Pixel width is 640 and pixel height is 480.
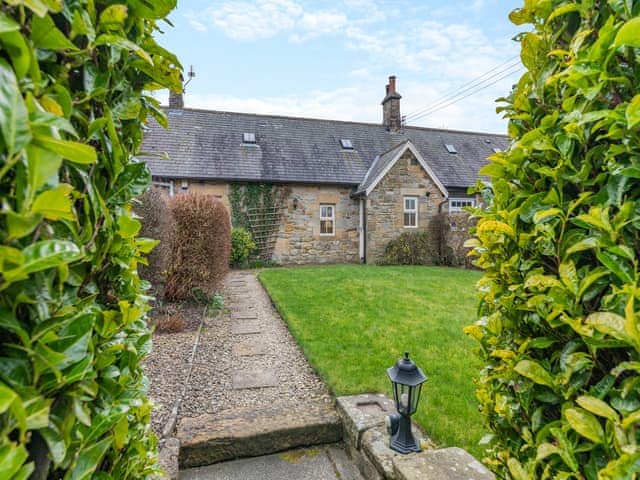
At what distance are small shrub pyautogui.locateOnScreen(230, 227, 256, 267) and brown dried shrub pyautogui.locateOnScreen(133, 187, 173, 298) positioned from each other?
696 centimetres

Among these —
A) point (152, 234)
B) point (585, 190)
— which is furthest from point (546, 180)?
point (152, 234)

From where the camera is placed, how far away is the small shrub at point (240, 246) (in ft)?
40.8

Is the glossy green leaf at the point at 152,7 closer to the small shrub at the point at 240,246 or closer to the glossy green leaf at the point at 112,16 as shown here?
the glossy green leaf at the point at 112,16

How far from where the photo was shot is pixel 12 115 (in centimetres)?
50

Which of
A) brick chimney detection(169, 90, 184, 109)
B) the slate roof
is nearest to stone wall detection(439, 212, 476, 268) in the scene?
the slate roof

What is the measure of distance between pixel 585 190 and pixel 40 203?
1.51m

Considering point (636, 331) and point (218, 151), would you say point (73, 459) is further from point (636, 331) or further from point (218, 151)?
point (218, 151)

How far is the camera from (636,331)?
810 millimetres

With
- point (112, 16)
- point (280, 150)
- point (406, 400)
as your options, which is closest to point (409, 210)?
point (280, 150)

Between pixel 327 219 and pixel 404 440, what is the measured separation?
493 inches

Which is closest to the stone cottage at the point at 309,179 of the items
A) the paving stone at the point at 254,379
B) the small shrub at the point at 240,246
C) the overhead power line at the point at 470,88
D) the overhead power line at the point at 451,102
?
the small shrub at the point at 240,246

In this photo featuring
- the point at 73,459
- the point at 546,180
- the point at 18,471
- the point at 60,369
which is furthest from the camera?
the point at 546,180

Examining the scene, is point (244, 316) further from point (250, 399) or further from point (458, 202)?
point (458, 202)

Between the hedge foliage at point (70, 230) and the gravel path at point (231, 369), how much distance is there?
1.72 meters
